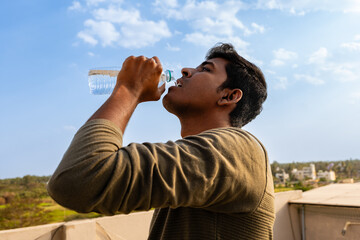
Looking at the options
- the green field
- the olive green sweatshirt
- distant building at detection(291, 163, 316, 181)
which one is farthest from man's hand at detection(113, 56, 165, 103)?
distant building at detection(291, 163, 316, 181)

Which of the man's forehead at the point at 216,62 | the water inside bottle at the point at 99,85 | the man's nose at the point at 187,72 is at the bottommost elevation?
the man's nose at the point at 187,72

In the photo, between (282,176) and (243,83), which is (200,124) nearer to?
(243,83)

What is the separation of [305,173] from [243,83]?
81.3m

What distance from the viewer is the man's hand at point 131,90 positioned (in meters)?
0.90

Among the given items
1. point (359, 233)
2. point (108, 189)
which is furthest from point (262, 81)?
point (359, 233)

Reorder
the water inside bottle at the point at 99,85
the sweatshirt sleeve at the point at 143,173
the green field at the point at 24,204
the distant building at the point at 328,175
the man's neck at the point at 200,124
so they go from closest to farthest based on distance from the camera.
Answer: the sweatshirt sleeve at the point at 143,173, the man's neck at the point at 200,124, the water inside bottle at the point at 99,85, the green field at the point at 24,204, the distant building at the point at 328,175

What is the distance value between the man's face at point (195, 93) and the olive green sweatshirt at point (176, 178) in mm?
358

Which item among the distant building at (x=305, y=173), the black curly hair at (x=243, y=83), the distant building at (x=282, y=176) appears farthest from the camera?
the distant building at (x=305, y=173)

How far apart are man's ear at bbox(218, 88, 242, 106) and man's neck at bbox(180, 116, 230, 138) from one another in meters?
0.08

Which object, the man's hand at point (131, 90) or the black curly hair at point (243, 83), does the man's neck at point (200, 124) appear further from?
the man's hand at point (131, 90)

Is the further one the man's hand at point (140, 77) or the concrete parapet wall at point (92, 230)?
the concrete parapet wall at point (92, 230)

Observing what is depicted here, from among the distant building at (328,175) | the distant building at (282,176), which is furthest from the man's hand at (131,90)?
the distant building at (328,175)

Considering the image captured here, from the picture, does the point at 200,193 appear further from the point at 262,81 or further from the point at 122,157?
the point at 262,81

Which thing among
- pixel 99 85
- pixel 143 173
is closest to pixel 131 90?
pixel 143 173
